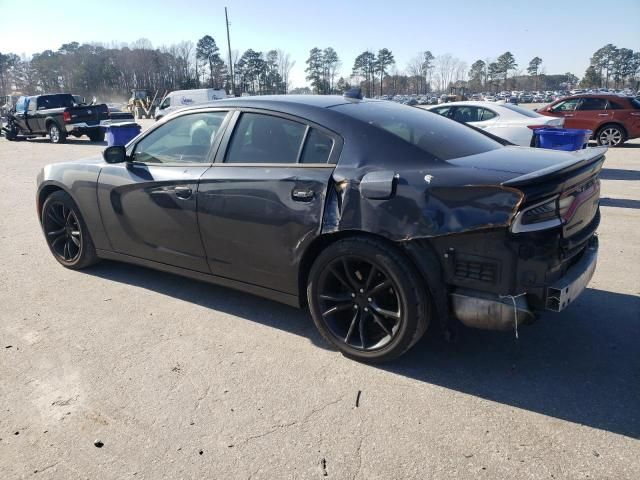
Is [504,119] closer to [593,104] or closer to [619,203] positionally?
[619,203]

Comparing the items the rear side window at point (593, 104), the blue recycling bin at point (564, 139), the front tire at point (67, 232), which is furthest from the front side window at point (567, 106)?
the front tire at point (67, 232)

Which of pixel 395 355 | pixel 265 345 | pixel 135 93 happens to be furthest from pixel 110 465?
pixel 135 93

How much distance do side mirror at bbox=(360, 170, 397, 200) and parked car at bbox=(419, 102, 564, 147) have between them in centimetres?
710

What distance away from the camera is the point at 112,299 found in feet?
13.7

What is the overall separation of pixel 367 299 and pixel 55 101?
21924 millimetres

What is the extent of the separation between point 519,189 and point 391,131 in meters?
0.94

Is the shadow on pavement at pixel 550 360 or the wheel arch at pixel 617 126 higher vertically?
the wheel arch at pixel 617 126

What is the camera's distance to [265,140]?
11.2 feet

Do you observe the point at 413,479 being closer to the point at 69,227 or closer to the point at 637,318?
the point at 637,318

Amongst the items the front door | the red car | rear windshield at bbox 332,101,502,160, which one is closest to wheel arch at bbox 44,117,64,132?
the front door

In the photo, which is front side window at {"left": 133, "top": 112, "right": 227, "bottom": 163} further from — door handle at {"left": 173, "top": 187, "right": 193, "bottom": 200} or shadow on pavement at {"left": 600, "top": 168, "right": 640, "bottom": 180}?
shadow on pavement at {"left": 600, "top": 168, "right": 640, "bottom": 180}

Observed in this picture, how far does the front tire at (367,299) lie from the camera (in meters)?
2.76

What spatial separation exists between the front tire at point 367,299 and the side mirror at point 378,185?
0.91 feet

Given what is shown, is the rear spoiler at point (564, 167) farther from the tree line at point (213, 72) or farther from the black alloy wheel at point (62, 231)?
the tree line at point (213, 72)
